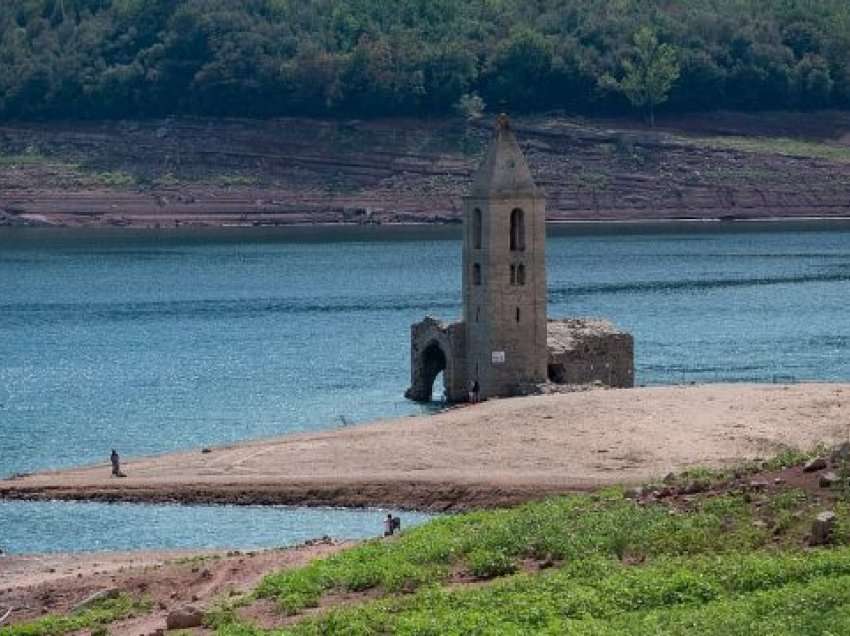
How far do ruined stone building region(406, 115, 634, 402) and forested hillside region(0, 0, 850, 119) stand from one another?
115 m

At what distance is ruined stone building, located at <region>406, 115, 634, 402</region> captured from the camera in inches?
2520

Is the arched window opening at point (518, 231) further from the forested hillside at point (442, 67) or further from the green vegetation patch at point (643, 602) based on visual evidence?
the forested hillside at point (442, 67)

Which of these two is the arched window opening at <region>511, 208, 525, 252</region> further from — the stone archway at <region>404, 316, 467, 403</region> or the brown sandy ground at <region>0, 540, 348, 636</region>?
the brown sandy ground at <region>0, 540, 348, 636</region>

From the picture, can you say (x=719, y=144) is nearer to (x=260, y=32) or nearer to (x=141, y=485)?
(x=260, y=32)

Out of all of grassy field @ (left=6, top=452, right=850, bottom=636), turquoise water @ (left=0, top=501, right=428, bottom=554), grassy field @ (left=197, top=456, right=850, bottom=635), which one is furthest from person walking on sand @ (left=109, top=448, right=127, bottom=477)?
grassy field @ (left=197, top=456, right=850, bottom=635)

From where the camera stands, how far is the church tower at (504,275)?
210ft

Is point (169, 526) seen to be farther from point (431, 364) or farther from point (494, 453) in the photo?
point (431, 364)

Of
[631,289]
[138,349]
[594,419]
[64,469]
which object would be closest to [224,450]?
[64,469]

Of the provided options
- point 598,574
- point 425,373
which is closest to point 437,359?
point 425,373

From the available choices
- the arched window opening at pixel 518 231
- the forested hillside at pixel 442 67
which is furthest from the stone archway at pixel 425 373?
the forested hillside at pixel 442 67

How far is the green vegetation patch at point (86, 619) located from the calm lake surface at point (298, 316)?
11.6 meters

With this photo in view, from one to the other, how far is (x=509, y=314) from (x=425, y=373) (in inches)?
159

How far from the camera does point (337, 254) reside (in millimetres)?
147500

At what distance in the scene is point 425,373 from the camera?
67.5 metres
